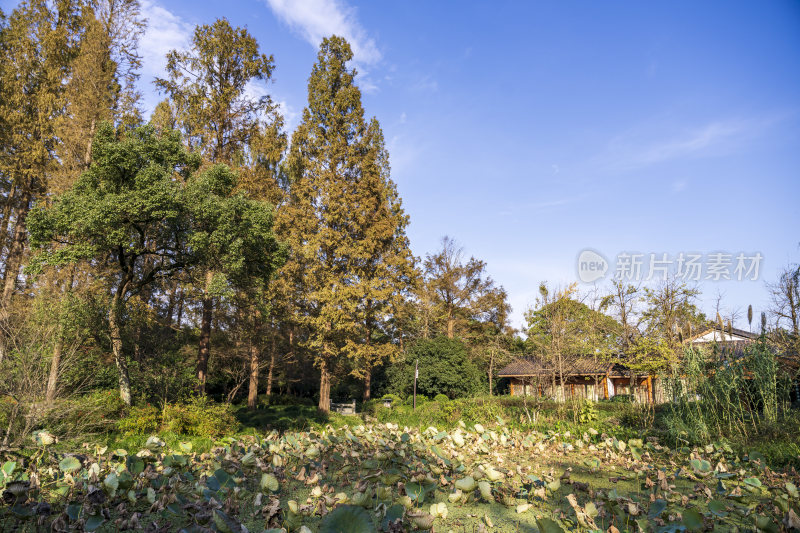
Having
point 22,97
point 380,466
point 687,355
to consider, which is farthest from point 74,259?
point 687,355

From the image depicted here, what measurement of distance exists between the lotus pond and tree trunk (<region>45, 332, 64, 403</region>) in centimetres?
427

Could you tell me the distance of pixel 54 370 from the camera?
8211 mm

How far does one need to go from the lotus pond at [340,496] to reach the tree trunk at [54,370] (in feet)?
14.0

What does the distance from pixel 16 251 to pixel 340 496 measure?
18171 millimetres

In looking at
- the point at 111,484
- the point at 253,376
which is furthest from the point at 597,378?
the point at 111,484

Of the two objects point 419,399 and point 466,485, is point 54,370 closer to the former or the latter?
point 466,485

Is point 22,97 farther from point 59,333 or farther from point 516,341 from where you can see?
point 516,341

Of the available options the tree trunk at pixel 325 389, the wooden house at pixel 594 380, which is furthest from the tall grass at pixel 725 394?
the wooden house at pixel 594 380

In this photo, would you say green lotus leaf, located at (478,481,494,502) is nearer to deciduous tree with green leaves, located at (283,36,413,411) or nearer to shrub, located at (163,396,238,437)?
shrub, located at (163,396,238,437)

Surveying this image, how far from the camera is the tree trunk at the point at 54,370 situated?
7315 mm

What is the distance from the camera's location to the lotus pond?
2623 mm

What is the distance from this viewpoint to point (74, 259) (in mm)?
9273

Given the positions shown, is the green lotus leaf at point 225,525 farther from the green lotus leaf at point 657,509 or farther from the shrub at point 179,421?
the shrub at point 179,421

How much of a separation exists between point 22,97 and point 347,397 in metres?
18.0
